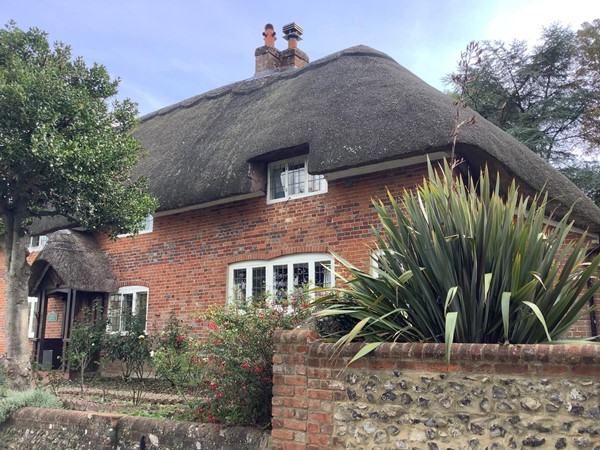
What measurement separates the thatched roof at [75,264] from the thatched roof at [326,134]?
2454mm

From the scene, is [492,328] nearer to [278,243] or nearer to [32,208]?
[278,243]

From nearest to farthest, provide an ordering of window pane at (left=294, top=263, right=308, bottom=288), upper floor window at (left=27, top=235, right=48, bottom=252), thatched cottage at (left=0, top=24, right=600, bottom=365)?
1. thatched cottage at (left=0, top=24, right=600, bottom=365)
2. window pane at (left=294, top=263, right=308, bottom=288)
3. upper floor window at (left=27, top=235, right=48, bottom=252)

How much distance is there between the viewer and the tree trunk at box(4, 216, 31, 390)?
8086mm

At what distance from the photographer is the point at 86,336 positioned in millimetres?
11078

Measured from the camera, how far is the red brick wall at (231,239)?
9477mm

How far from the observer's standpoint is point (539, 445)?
132 inches

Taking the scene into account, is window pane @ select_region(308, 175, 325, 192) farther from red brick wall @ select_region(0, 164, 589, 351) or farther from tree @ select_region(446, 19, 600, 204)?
tree @ select_region(446, 19, 600, 204)

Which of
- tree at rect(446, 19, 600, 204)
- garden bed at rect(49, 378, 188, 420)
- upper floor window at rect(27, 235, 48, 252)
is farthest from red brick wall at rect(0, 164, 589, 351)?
tree at rect(446, 19, 600, 204)

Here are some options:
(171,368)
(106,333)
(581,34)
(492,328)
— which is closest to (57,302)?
(106,333)

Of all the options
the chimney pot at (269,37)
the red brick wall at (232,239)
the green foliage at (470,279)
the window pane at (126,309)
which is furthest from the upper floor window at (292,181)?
the chimney pot at (269,37)

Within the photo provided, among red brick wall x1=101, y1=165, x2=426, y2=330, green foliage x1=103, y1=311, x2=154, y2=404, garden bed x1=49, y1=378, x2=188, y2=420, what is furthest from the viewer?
green foliage x1=103, y1=311, x2=154, y2=404

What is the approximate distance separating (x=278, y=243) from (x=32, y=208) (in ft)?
14.9

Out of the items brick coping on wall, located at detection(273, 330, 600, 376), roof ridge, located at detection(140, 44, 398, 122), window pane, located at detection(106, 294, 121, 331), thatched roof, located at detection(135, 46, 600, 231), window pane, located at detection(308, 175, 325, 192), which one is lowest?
brick coping on wall, located at detection(273, 330, 600, 376)

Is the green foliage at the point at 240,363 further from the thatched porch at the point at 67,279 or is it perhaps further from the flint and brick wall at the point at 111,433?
the thatched porch at the point at 67,279
